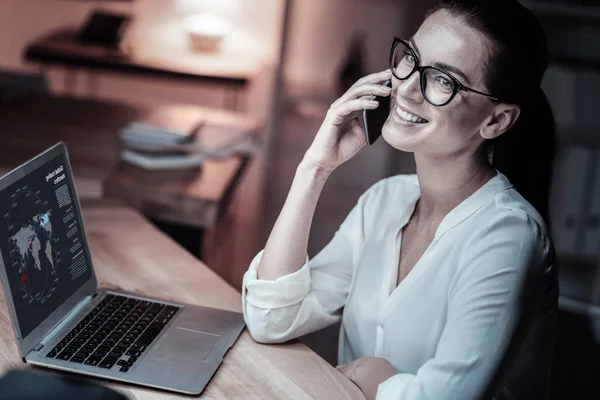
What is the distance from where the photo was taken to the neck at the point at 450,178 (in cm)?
143

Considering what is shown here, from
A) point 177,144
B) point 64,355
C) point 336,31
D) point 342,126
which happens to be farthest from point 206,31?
point 64,355

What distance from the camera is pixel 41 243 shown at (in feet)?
4.23

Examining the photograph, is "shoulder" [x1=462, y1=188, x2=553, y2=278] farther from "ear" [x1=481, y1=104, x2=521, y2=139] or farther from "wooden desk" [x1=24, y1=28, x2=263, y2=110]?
"wooden desk" [x1=24, y1=28, x2=263, y2=110]

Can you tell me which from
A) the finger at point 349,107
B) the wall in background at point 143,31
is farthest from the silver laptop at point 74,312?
the wall in background at point 143,31

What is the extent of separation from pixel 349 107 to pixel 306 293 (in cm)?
35

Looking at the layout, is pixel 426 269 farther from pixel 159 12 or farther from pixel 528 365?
pixel 159 12

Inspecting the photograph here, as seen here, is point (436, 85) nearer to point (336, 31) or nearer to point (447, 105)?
point (447, 105)

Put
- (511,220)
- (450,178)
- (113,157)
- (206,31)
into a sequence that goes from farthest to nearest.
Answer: (206,31) < (113,157) < (450,178) < (511,220)

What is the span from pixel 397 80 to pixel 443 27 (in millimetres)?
128

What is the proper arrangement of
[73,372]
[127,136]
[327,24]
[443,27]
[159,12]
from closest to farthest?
1. [73,372]
2. [443,27]
3. [127,136]
4. [327,24]
5. [159,12]

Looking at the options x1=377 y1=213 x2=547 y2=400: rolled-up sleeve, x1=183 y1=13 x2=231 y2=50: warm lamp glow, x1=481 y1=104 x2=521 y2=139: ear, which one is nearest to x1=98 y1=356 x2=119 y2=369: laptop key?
x1=377 y1=213 x2=547 y2=400: rolled-up sleeve

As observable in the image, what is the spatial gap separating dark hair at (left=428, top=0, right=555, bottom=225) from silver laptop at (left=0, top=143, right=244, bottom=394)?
0.61 meters

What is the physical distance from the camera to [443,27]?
1.35m

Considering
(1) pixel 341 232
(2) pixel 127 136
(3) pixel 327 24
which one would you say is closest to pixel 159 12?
(3) pixel 327 24
